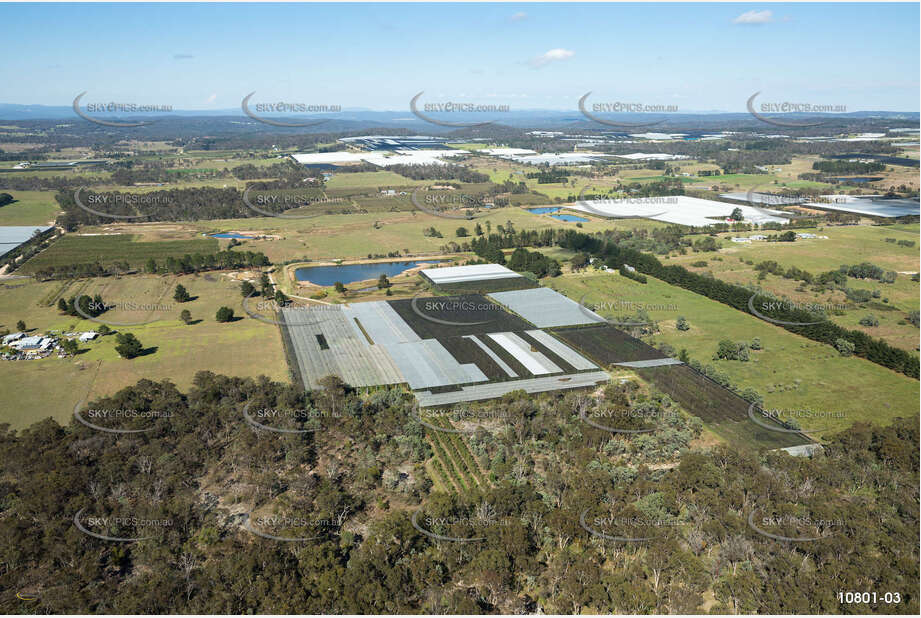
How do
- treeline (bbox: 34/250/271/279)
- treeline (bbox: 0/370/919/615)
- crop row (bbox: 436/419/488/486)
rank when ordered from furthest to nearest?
treeline (bbox: 34/250/271/279), crop row (bbox: 436/419/488/486), treeline (bbox: 0/370/919/615)

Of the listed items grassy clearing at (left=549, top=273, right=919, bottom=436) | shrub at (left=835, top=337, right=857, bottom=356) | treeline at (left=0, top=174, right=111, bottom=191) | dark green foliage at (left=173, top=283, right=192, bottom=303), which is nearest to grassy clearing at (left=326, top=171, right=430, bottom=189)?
treeline at (left=0, top=174, right=111, bottom=191)

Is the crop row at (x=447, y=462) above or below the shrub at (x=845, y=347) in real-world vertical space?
below

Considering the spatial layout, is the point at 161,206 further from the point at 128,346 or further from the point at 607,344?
the point at 607,344

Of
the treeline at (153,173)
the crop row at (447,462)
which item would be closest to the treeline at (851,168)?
the crop row at (447,462)

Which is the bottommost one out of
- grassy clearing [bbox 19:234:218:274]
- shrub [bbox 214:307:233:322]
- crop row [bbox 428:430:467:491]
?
crop row [bbox 428:430:467:491]

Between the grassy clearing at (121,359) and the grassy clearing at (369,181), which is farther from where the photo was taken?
the grassy clearing at (369,181)

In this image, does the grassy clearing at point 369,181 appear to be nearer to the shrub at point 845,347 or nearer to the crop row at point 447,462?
the shrub at point 845,347

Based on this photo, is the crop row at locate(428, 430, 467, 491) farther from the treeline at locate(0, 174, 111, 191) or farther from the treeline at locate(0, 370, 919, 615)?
the treeline at locate(0, 174, 111, 191)
